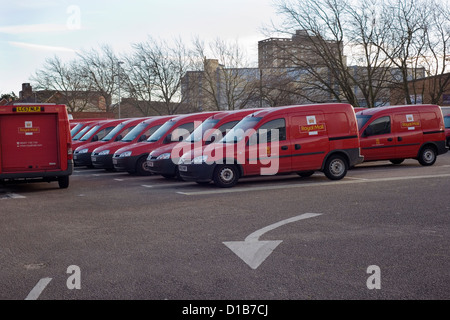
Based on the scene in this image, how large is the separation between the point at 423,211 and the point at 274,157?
5239 millimetres

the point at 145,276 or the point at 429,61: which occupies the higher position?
the point at 429,61

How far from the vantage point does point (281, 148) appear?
14109mm

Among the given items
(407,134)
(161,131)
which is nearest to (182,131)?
(161,131)

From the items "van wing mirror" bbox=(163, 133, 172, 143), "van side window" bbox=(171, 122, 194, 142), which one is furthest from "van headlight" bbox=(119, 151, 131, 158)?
"van side window" bbox=(171, 122, 194, 142)

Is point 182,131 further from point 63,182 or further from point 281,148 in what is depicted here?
point 281,148

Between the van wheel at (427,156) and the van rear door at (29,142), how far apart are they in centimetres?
1128

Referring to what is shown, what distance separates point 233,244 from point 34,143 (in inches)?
358

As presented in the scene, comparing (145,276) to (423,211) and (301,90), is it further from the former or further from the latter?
(301,90)

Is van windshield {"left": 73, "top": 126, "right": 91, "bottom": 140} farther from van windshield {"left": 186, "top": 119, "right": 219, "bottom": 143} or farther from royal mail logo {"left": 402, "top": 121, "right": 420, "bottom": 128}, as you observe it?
royal mail logo {"left": 402, "top": 121, "right": 420, "bottom": 128}

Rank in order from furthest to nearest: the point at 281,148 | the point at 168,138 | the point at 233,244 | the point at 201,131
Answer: the point at 168,138, the point at 201,131, the point at 281,148, the point at 233,244

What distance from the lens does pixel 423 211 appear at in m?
9.34

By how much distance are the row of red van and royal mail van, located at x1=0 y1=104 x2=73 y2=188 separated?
2615mm

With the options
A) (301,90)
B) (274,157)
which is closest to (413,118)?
(274,157)

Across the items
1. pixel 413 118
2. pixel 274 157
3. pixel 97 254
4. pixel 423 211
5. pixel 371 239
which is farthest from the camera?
pixel 413 118
